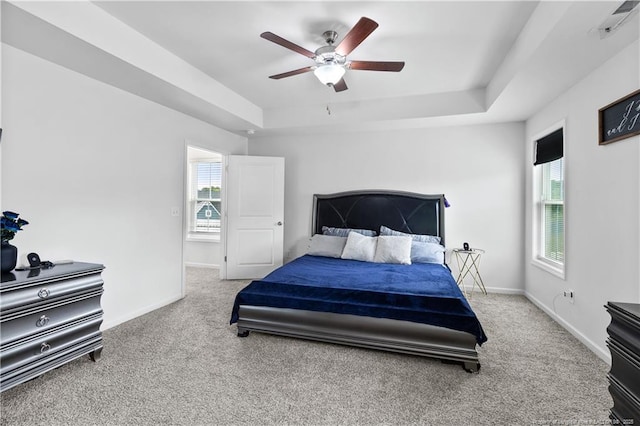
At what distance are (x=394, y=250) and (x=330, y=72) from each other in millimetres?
2274

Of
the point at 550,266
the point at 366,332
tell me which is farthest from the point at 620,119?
the point at 366,332

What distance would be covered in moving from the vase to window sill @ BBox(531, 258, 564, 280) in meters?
4.75

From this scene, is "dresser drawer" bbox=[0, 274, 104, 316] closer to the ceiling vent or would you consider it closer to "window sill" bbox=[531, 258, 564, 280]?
the ceiling vent

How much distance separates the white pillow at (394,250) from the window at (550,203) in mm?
1566

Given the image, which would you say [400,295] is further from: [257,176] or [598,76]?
[257,176]

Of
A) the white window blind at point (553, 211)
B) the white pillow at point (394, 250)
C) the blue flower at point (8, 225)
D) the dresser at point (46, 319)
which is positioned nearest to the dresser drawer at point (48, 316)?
the dresser at point (46, 319)

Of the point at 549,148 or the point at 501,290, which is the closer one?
the point at 549,148

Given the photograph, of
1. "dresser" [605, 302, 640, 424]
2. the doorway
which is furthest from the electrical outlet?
the doorway

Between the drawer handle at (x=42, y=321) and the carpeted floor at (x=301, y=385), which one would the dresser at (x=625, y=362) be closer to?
the carpeted floor at (x=301, y=385)

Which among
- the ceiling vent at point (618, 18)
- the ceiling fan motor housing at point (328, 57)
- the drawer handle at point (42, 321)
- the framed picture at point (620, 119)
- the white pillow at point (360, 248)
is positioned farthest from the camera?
the white pillow at point (360, 248)

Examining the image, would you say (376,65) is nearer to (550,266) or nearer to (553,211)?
(553,211)

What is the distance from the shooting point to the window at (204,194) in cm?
610

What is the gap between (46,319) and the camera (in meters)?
2.04

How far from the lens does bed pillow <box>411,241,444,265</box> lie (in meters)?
3.88
